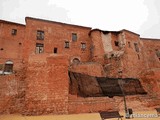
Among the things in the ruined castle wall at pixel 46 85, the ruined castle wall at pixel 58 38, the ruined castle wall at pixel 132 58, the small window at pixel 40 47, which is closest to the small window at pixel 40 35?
the ruined castle wall at pixel 58 38

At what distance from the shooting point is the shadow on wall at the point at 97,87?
1536cm

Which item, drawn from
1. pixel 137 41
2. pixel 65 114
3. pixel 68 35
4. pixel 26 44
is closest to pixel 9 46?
pixel 26 44

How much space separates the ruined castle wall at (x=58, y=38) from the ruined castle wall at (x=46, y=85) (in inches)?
528

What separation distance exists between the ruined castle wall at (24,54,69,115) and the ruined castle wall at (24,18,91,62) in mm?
13416

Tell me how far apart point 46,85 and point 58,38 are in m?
17.5

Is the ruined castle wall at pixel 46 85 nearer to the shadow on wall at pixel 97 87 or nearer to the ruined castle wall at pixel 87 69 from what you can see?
the shadow on wall at pixel 97 87

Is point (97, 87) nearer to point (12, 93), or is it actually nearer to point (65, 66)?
point (65, 66)

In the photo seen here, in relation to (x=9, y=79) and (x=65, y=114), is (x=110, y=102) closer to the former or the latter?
(x=65, y=114)

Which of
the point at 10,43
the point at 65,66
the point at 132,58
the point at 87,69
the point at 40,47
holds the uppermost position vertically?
the point at 10,43

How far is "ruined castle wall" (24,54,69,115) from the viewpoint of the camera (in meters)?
12.2

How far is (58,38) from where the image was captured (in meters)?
29.2

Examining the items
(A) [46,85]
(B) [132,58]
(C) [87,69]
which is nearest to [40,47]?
(C) [87,69]

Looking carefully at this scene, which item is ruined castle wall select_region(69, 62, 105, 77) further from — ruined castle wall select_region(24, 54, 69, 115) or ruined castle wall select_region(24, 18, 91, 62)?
ruined castle wall select_region(24, 54, 69, 115)

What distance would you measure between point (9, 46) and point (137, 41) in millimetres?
24903
